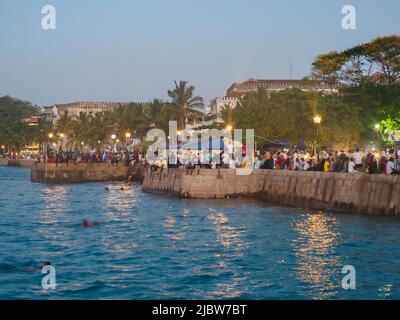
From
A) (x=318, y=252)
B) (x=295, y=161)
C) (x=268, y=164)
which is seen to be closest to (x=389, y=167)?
(x=318, y=252)

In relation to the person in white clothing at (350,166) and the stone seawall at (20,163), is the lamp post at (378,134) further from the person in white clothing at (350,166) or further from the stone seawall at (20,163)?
the stone seawall at (20,163)

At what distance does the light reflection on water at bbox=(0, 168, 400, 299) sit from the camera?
19422 millimetres

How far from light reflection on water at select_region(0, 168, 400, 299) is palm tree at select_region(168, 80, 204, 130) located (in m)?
51.5

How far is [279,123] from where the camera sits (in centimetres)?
6881

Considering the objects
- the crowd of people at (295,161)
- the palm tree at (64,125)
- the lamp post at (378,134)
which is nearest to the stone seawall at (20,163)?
the palm tree at (64,125)

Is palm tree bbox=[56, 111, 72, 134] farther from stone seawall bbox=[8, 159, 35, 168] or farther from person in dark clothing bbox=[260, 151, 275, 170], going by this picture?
person in dark clothing bbox=[260, 151, 275, 170]

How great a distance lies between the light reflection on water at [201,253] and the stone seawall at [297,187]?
43.1 inches

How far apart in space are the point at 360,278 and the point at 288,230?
30.4 feet

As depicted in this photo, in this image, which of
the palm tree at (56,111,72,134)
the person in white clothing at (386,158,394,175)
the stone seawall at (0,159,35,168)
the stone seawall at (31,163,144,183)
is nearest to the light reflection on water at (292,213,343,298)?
the person in white clothing at (386,158,394,175)

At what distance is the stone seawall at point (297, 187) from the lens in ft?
103

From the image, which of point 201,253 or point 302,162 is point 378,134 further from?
point 201,253

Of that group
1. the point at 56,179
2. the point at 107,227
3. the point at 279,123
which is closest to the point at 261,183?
the point at 107,227
